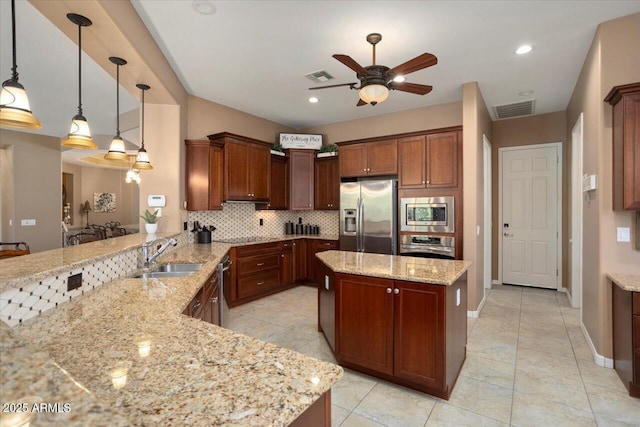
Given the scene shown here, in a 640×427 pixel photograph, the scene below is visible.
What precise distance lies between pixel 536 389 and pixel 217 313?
2.67 meters

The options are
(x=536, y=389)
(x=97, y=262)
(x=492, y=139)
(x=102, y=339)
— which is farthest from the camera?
(x=492, y=139)

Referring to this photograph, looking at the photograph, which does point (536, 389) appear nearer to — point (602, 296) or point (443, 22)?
point (602, 296)

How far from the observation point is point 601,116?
2.67 meters

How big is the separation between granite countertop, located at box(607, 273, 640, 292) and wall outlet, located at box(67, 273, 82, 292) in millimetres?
3514

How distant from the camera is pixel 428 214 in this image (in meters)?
4.32

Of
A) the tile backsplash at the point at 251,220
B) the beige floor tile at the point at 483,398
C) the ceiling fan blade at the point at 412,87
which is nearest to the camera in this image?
the beige floor tile at the point at 483,398

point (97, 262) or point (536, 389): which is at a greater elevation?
point (97, 262)

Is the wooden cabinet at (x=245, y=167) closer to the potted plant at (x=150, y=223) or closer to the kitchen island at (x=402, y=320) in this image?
the potted plant at (x=150, y=223)

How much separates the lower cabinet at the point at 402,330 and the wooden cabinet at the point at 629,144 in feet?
4.45

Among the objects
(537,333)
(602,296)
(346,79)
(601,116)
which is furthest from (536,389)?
(346,79)

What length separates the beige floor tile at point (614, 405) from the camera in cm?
203

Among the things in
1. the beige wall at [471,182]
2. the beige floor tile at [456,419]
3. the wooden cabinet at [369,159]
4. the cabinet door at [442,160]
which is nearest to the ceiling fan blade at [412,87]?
the beige wall at [471,182]

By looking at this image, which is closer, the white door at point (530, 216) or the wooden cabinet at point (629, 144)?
the wooden cabinet at point (629, 144)

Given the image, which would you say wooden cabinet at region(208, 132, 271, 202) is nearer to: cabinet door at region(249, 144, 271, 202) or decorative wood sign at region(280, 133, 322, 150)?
cabinet door at region(249, 144, 271, 202)
